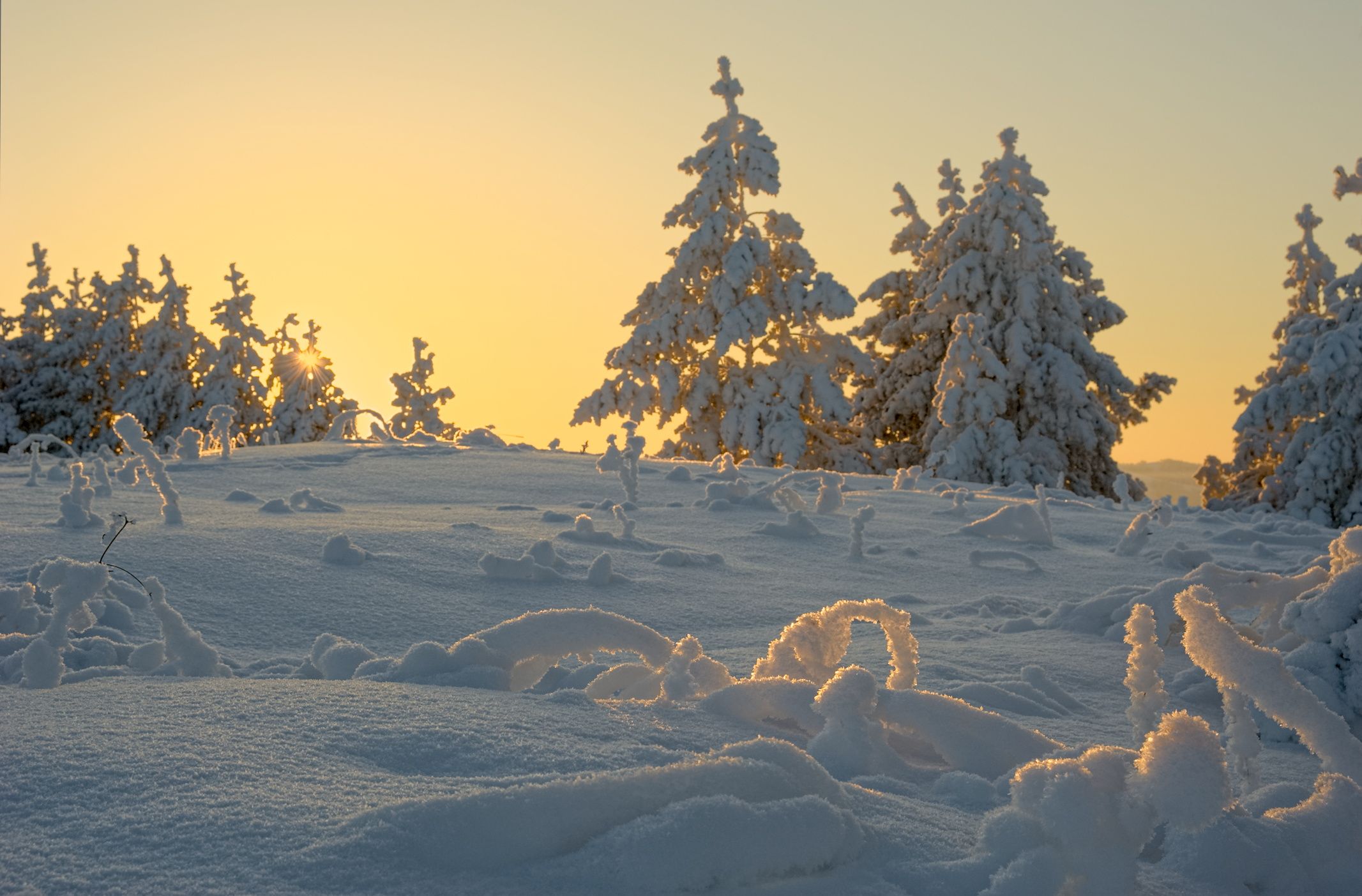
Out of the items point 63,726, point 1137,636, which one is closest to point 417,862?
point 63,726

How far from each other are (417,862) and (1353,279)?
22.0 meters

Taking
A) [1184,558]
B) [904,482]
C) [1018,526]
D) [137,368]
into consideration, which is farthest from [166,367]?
[1184,558]

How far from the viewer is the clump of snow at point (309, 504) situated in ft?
18.4

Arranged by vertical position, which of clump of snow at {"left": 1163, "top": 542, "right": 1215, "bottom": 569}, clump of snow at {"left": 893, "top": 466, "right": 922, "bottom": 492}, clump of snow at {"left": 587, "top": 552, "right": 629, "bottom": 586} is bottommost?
clump of snow at {"left": 587, "top": 552, "right": 629, "bottom": 586}

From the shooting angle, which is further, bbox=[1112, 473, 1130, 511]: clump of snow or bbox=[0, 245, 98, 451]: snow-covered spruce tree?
bbox=[0, 245, 98, 451]: snow-covered spruce tree

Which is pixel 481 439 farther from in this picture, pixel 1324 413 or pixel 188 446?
pixel 1324 413

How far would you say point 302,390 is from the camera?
3344 cm

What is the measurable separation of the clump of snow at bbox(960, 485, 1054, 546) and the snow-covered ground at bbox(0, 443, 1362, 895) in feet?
5.25

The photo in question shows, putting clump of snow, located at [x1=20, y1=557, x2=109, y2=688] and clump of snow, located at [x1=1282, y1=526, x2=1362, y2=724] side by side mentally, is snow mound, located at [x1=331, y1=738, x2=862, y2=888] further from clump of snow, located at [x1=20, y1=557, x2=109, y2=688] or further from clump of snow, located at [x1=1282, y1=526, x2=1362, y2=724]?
clump of snow, located at [x1=1282, y1=526, x2=1362, y2=724]

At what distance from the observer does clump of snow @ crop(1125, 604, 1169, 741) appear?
6.34ft

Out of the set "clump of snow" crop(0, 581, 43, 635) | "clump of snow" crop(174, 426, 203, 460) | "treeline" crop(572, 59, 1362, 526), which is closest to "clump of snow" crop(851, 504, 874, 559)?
"clump of snow" crop(0, 581, 43, 635)

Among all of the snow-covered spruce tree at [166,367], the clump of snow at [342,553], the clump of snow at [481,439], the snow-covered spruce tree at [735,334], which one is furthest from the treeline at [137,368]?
the clump of snow at [342,553]

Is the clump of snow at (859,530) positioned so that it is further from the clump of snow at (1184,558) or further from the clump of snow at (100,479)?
the clump of snow at (100,479)

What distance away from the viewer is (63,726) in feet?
5.57
